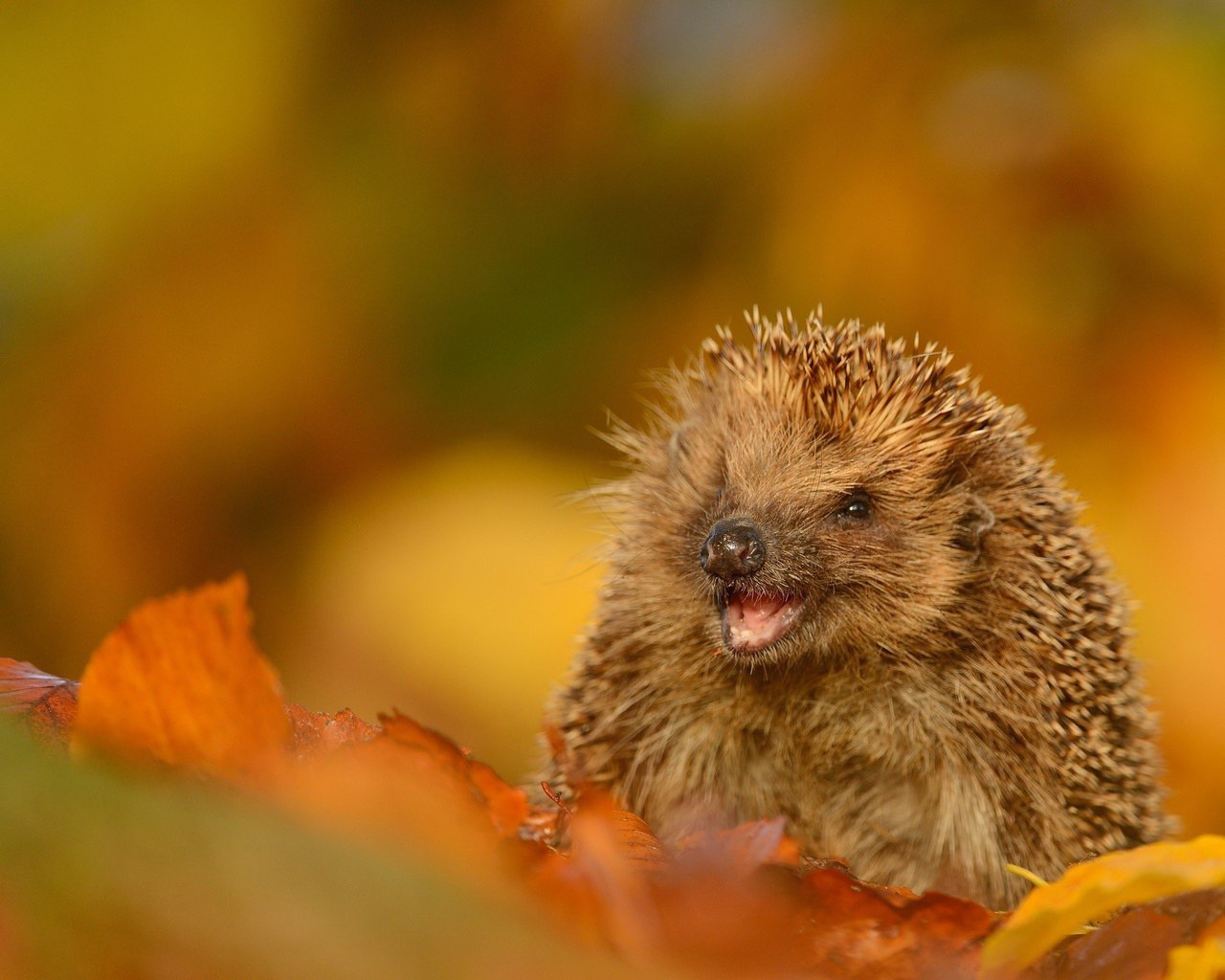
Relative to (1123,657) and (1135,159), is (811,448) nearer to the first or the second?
(1123,657)

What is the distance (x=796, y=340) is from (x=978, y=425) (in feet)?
0.67

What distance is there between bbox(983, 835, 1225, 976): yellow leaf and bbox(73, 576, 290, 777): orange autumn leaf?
34 centimetres

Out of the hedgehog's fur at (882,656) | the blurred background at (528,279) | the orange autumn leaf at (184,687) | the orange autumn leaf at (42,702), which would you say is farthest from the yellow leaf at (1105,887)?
the blurred background at (528,279)

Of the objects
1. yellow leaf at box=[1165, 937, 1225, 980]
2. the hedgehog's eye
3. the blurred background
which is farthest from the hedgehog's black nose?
the blurred background

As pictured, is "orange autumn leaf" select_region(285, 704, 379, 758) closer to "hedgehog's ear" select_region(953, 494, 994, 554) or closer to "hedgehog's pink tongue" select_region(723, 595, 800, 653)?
"hedgehog's pink tongue" select_region(723, 595, 800, 653)

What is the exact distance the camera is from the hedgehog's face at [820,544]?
1.22 m

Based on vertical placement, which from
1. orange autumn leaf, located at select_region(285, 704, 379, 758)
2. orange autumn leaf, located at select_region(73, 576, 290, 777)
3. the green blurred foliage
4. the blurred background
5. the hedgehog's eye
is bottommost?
the green blurred foliage

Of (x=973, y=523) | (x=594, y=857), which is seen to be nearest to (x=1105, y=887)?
(x=594, y=857)

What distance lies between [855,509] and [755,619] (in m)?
0.18

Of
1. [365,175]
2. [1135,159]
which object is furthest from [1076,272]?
[365,175]

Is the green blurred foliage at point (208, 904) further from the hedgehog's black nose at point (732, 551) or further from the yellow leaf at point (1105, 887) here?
the hedgehog's black nose at point (732, 551)

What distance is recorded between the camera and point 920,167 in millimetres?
2832

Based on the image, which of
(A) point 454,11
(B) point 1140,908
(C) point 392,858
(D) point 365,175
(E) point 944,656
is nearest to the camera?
(C) point 392,858

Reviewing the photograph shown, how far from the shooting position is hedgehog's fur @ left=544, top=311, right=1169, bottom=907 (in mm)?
1175
